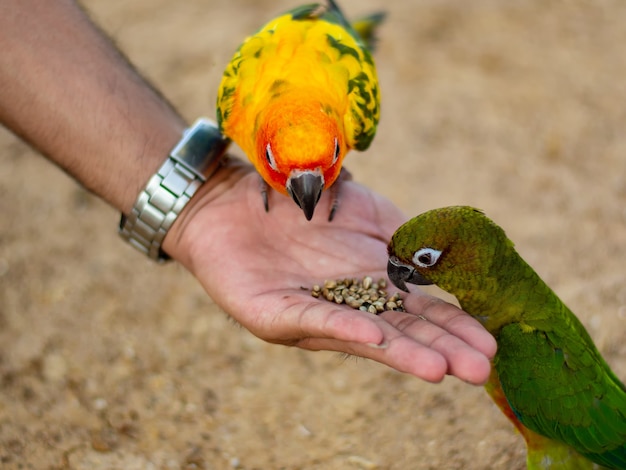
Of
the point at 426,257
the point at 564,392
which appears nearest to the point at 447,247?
the point at 426,257

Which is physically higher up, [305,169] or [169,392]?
[305,169]

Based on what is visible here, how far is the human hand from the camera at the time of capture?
224cm

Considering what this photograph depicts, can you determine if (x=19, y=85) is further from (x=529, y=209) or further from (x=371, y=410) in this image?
(x=529, y=209)

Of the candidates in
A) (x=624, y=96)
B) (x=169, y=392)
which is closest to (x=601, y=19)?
(x=624, y=96)

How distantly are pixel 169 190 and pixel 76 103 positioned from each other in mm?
642

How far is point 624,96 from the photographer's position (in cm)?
620

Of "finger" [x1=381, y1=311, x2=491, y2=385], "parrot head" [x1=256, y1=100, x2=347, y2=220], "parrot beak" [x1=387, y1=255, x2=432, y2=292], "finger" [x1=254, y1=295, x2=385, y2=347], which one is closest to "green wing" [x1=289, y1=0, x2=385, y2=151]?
"parrot head" [x1=256, y1=100, x2=347, y2=220]

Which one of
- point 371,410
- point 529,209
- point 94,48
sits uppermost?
point 94,48

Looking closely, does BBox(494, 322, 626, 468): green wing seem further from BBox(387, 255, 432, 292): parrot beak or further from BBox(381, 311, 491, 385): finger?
BBox(381, 311, 491, 385): finger

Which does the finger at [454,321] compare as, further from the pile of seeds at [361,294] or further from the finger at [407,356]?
the finger at [407,356]

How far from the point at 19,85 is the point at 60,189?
2277 mm

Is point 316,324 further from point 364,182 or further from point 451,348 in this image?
point 364,182

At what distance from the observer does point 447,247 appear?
105 inches

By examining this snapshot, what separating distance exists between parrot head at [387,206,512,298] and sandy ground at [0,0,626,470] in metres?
1.19
